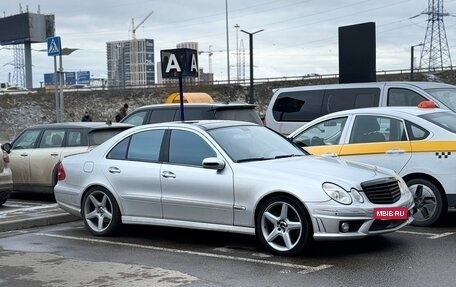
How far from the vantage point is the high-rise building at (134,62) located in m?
114

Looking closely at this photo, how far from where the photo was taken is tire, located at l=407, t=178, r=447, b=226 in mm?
8461

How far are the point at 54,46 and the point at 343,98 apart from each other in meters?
6.60

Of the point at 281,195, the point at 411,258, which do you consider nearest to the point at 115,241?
the point at 281,195

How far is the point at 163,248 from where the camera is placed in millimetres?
7805

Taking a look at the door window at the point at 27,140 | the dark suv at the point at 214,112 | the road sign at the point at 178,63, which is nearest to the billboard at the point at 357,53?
the dark suv at the point at 214,112

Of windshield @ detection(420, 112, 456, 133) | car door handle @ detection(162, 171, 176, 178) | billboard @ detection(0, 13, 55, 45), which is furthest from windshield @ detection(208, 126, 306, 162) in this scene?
billboard @ detection(0, 13, 55, 45)

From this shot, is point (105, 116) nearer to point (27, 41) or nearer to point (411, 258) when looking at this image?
point (27, 41)

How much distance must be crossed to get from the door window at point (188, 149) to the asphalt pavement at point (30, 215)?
9.19 feet

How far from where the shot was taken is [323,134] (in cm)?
978

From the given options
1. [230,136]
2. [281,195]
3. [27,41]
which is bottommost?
[281,195]

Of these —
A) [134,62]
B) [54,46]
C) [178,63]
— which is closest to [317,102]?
[178,63]

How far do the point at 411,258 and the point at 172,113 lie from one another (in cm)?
806

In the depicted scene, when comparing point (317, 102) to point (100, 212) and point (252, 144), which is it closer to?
point (252, 144)

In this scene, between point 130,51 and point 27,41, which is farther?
point 130,51
